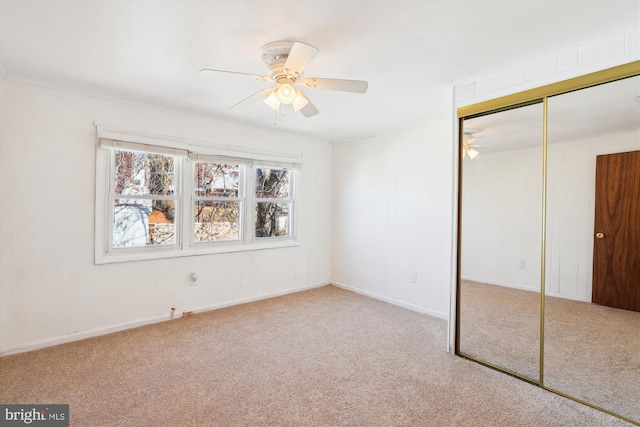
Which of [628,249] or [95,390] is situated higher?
[628,249]

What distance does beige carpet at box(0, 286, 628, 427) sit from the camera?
192 centimetres

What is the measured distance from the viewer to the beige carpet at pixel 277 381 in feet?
6.30

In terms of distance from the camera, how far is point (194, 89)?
2.89 m

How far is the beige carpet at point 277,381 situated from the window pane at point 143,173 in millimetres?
1474

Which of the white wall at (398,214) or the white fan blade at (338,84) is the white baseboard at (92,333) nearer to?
the white wall at (398,214)

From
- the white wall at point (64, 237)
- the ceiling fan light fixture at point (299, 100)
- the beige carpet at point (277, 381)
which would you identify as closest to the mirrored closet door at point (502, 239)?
the beige carpet at point (277, 381)

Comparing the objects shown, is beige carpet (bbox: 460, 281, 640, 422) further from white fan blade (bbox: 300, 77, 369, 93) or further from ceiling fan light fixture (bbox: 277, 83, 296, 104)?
ceiling fan light fixture (bbox: 277, 83, 296, 104)

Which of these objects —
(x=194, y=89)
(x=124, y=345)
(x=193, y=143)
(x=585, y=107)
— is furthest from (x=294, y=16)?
(x=124, y=345)

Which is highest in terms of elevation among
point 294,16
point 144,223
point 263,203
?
point 294,16

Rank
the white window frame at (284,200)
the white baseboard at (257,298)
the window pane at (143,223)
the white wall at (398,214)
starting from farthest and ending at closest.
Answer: the white window frame at (284,200), the white baseboard at (257,298), the white wall at (398,214), the window pane at (143,223)

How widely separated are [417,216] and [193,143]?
283 cm

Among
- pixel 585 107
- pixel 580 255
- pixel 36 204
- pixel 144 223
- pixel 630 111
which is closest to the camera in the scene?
Result: pixel 630 111

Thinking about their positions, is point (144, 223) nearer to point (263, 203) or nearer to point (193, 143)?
point (193, 143)

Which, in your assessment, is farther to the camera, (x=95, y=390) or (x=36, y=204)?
(x=36, y=204)
